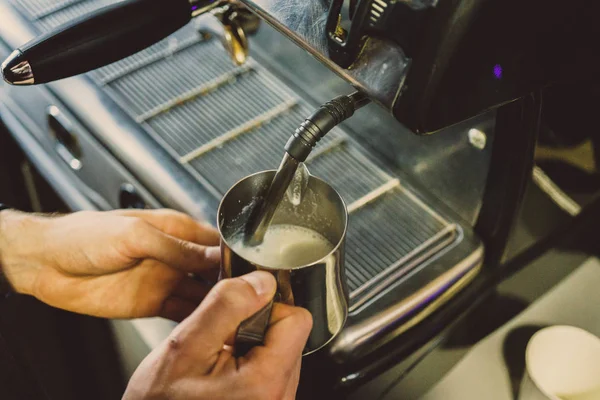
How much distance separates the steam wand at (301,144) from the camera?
1.48 ft

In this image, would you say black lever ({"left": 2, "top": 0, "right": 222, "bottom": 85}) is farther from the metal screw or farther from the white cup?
the white cup

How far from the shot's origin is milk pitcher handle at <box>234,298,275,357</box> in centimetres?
49

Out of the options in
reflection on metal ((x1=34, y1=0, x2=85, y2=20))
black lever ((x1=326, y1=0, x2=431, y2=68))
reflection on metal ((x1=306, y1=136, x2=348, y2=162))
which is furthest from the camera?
reflection on metal ((x1=34, y1=0, x2=85, y2=20))

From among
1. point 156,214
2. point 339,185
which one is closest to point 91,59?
point 156,214

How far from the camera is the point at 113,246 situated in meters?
0.68

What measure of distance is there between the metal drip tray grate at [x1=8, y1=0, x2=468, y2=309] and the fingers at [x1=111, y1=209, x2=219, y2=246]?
57mm

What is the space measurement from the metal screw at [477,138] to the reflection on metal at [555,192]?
57 mm

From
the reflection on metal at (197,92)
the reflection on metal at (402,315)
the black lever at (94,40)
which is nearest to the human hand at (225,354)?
the reflection on metal at (402,315)

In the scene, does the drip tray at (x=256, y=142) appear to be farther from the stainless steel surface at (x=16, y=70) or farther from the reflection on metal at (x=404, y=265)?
the stainless steel surface at (x=16, y=70)

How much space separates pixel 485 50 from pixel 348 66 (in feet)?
0.32

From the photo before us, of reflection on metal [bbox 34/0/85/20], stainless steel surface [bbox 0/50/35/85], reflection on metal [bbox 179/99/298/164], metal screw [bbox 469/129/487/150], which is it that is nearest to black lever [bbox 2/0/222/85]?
stainless steel surface [bbox 0/50/35/85]

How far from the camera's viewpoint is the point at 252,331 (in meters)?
0.51

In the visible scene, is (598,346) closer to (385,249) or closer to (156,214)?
(385,249)

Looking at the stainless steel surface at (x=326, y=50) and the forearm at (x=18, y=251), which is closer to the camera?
the stainless steel surface at (x=326, y=50)
